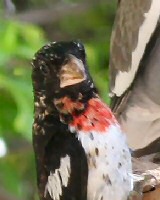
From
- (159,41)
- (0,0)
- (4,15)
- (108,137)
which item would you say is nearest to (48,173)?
(108,137)

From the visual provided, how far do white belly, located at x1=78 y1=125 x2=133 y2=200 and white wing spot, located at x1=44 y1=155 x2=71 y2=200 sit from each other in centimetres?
2

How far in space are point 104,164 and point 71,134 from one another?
4 cm

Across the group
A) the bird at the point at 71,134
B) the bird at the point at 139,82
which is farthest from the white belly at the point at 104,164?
the bird at the point at 139,82

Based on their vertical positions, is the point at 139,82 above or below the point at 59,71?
below

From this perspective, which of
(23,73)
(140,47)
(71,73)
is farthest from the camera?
(23,73)

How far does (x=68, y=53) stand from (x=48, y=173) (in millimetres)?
114

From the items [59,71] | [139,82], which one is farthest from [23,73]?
[59,71]

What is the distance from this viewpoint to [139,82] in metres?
1.01

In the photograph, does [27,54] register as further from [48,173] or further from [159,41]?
[48,173]

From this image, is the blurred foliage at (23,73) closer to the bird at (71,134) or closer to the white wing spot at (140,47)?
the white wing spot at (140,47)

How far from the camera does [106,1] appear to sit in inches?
54.2

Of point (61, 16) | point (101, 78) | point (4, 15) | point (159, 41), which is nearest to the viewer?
point (159, 41)

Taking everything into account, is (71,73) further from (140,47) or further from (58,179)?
(140,47)

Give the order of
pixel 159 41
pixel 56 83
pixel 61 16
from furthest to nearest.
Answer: pixel 61 16 < pixel 159 41 < pixel 56 83
